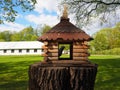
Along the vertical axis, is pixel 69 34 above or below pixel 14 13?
below

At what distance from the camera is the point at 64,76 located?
7078mm

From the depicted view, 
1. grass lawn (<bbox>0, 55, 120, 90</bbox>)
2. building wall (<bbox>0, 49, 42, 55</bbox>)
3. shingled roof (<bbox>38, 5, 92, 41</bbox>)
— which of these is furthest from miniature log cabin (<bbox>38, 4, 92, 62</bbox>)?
building wall (<bbox>0, 49, 42, 55</bbox>)

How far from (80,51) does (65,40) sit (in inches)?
21.0

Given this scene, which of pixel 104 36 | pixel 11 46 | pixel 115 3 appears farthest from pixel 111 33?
pixel 115 3

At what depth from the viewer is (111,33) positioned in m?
110

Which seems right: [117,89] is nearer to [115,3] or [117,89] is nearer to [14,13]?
[14,13]

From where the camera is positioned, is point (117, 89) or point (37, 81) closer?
point (37, 81)

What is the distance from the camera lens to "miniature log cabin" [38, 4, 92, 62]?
7.54m

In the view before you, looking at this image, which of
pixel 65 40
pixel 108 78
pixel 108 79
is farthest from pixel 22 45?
pixel 65 40

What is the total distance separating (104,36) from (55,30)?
10372 centimetres

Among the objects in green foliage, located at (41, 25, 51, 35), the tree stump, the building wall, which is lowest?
the building wall

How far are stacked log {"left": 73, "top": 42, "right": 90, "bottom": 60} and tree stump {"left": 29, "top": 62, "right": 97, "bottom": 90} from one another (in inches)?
18.6

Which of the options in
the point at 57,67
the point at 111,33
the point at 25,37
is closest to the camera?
the point at 57,67

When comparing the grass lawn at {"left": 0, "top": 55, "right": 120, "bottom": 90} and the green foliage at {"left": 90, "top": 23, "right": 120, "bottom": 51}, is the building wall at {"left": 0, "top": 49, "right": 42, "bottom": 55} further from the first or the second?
the grass lawn at {"left": 0, "top": 55, "right": 120, "bottom": 90}
